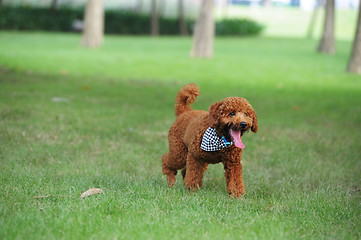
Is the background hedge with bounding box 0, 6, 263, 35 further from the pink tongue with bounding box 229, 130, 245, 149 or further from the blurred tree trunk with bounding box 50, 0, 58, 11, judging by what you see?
the pink tongue with bounding box 229, 130, 245, 149

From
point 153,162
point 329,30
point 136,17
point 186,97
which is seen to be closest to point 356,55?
point 329,30

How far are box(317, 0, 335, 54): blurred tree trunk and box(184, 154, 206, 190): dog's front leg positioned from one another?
21148 mm

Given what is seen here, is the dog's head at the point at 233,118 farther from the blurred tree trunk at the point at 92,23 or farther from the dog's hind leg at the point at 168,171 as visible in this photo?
the blurred tree trunk at the point at 92,23

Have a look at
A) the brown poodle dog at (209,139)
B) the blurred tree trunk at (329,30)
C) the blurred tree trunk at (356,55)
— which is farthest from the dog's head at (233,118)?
the blurred tree trunk at (329,30)

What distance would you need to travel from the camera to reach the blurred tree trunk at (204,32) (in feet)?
63.3

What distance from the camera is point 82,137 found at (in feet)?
22.0

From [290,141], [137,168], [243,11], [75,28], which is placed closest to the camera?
[137,168]

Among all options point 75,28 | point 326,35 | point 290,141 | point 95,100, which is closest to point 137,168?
point 290,141

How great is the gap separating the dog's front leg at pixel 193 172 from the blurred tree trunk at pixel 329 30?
2115 cm

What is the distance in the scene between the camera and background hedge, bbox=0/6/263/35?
1356 inches

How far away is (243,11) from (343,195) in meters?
55.9

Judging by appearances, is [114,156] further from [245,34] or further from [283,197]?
[245,34]

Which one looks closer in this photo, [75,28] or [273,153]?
[273,153]

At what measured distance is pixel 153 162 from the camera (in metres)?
5.87
